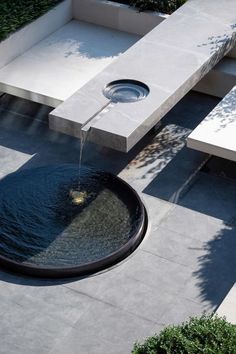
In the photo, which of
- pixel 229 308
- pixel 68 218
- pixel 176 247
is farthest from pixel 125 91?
pixel 229 308

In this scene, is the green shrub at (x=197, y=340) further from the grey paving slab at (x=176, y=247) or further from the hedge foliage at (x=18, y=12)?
the hedge foliage at (x=18, y=12)

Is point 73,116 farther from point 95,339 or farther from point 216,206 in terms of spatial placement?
point 95,339

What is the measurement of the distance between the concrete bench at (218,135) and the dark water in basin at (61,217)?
179cm

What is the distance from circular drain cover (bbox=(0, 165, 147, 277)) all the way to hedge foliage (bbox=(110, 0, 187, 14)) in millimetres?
5721

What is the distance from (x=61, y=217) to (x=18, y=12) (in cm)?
673

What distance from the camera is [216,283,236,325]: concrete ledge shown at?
13.5 metres

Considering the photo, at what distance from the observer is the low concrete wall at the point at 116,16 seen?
2108 cm

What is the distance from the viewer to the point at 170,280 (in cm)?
1491

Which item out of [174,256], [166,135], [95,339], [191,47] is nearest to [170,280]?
[174,256]

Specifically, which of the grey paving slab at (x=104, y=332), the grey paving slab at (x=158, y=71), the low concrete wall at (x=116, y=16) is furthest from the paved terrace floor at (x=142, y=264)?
the low concrete wall at (x=116, y=16)

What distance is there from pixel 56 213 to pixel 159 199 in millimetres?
2164

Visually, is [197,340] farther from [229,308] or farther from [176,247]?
[176,247]

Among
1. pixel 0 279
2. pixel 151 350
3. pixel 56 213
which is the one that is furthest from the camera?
pixel 56 213

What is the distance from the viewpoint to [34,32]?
20594mm
